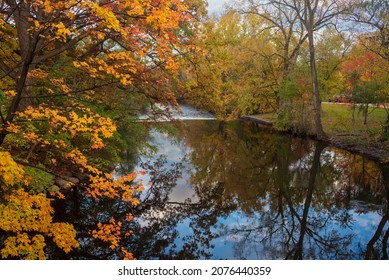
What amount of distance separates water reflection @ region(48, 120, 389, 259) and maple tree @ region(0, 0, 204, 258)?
1.77 meters

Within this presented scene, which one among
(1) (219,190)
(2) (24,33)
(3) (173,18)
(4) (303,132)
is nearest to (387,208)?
(1) (219,190)

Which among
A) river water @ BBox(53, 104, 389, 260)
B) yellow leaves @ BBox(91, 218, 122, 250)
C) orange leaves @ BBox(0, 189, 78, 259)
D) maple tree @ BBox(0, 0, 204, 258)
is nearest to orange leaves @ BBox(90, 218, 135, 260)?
yellow leaves @ BBox(91, 218, 122, 250)

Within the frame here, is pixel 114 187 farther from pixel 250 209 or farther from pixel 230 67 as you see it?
pixel 230 67

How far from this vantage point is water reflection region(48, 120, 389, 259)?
370 inches

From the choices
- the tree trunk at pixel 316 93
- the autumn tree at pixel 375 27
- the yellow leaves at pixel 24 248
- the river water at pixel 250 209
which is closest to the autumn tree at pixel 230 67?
the river water at pixel 250 209

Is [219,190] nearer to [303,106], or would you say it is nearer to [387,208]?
[387,208]

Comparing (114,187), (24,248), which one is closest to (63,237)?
(24,248)

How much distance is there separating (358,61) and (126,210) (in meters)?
18.0

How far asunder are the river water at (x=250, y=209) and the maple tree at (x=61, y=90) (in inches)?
68.7

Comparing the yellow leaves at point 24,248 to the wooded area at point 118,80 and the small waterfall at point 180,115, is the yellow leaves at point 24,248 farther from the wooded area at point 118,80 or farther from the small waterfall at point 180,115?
the small waterfall at point 180,115

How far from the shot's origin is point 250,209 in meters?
12.6

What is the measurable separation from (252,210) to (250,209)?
123 millimetres

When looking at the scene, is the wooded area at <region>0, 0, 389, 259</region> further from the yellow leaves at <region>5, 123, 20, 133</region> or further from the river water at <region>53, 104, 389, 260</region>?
the river water at <region>53, 104, 389, 260</region>
